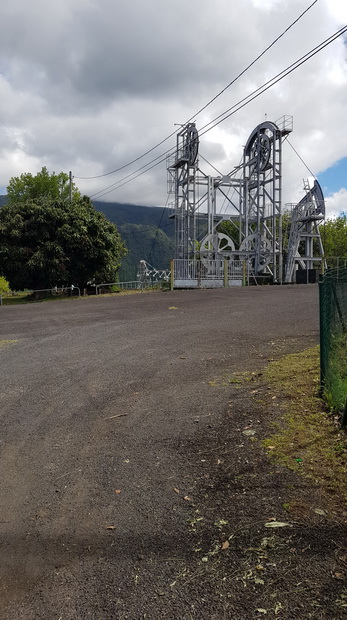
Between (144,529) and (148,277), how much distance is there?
1344 inches

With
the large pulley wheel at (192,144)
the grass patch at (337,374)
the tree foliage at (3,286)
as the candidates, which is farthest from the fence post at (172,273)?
the grass patch at (337,374)

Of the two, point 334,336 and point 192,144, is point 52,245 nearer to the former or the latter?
point 192,144

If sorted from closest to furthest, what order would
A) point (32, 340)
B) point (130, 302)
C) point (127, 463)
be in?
1. point (127, 463)
2. point (32, 340)
3. point (130, 302)

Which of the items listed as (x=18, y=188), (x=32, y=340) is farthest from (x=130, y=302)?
(x=18, y=188)

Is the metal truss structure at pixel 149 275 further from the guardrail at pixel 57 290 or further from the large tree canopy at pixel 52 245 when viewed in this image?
the guardrail at pixel 57 290

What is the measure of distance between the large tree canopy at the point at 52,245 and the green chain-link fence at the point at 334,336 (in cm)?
2394

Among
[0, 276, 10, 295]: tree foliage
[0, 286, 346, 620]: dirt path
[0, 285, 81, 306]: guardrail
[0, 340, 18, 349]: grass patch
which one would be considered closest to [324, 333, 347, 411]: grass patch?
[0, 286, 346, 620]: dirt path

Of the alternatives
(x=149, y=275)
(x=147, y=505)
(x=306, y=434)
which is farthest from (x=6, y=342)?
(x=149, y=275)

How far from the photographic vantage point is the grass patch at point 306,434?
166 inches

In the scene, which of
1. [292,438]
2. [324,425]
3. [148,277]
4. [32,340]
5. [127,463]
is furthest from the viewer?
[148,277]

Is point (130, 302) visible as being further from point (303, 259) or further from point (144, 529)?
point (303, 259)

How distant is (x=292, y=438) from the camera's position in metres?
4.97

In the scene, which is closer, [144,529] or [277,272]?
[144,529]

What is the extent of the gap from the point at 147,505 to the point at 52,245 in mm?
26778
